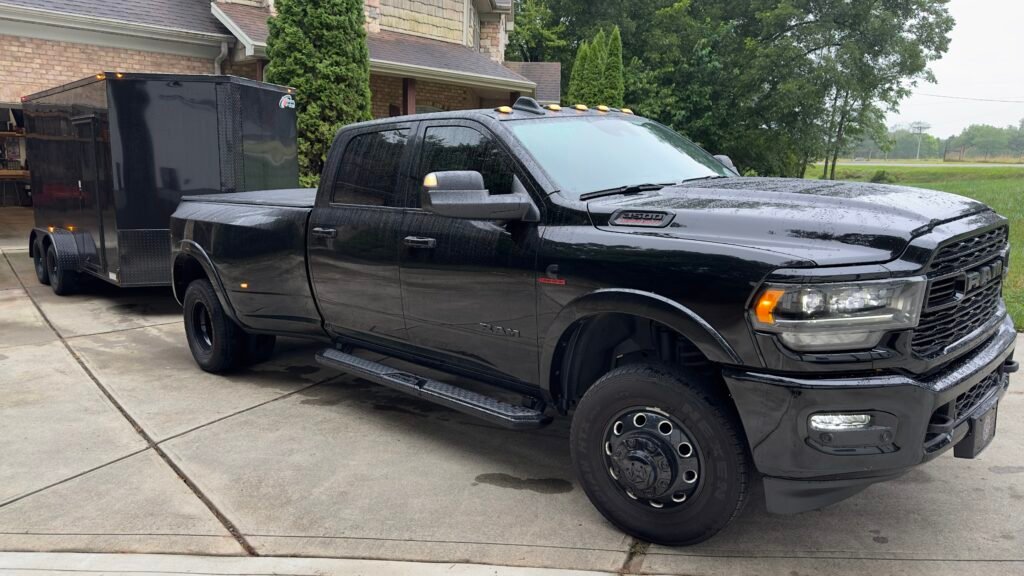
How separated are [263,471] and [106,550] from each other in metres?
0.97

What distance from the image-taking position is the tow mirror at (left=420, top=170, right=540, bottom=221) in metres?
3.68

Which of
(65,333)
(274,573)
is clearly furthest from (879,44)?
(274,573)

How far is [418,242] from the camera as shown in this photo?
4422 millimetres

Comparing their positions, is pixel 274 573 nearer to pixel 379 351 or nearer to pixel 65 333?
pixel 379 351

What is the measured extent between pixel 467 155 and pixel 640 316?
1.52 meters

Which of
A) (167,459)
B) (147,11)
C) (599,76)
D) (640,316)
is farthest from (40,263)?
(599,76)

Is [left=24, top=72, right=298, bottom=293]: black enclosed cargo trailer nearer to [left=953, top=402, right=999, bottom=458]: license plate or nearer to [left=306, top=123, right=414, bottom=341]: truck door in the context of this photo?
[left=306, top=123, right=414, bottom=341]: truck door

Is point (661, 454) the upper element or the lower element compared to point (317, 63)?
lower

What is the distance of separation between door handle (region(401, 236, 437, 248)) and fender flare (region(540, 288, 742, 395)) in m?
0.95

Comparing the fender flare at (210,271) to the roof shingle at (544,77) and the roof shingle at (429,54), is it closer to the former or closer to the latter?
the roof shingle at (429,54)

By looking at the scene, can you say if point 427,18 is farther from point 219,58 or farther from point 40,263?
point 40,263

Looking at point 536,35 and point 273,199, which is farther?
point 536,35

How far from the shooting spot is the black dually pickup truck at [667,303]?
291 centimetres

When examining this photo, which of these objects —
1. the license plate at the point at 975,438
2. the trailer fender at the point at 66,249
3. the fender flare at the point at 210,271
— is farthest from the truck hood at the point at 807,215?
the trailer fender at the point at 66,249
